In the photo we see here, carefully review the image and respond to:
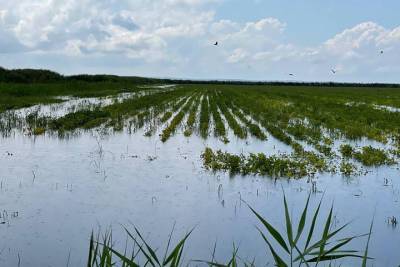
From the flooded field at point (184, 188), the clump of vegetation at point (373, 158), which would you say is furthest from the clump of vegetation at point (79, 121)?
the clump of vegetation at point (373, 158)

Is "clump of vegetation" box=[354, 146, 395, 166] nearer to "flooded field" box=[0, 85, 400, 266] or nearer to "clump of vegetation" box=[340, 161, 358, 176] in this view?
"flooded field" box=[0, 85, 400, 266]

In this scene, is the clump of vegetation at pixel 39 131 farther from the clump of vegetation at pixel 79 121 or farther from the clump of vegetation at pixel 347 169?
the clump of vegetation at pixel 347 169

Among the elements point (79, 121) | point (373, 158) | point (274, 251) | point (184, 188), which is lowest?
point (184, 188)

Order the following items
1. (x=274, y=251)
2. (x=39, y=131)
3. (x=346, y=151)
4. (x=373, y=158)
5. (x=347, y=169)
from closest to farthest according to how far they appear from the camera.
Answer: (x=274, y=251) < (x=347, y=169) < (x=373, y=158) < (x=346, y=151) < (x=39, y=131)

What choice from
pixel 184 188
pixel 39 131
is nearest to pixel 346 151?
pixel 184 188

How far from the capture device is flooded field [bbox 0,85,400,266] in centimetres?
556

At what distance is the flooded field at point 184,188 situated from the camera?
18.2ft

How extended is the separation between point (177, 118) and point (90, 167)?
374 inches

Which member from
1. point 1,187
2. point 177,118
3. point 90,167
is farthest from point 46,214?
point 177,118

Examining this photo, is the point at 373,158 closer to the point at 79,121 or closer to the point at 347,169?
the point at 347,169

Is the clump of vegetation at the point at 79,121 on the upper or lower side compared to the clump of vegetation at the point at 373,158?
lower

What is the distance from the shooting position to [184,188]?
26.5 feet

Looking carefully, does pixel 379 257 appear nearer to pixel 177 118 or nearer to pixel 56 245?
pixel 56 245

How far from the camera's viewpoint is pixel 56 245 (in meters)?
5.39
